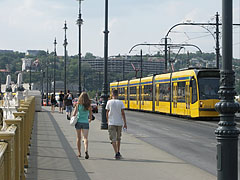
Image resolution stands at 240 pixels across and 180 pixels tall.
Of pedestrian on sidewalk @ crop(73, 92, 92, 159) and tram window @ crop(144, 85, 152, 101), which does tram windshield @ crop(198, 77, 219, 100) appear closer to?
tram window @ crop(144, 85, 152, 101)

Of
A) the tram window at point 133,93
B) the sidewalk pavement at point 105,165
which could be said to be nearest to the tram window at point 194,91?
the sidewalk pavement at point 105,165

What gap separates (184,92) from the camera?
32.7 meters

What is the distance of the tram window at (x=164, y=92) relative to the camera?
3675cm

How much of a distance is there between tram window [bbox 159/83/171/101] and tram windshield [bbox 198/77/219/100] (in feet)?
18.2

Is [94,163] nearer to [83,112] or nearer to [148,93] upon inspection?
[83,112]

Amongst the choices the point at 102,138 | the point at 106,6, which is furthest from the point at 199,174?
the point at 106,6

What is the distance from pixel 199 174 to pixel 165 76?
2754 centimetres

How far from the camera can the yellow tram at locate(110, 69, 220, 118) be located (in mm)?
30891

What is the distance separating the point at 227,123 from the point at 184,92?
84.0 ft

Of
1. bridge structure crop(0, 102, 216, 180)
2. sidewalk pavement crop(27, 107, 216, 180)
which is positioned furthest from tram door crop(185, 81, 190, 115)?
bridge structure crop(0, 102, 216, 180)

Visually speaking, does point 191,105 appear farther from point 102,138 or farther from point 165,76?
point 102,138

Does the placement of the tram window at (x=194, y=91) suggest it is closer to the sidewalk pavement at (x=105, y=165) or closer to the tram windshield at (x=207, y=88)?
the tram windshield at (x=207, y=88)

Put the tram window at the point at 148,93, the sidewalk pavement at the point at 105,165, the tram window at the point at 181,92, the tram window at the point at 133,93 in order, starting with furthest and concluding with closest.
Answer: the tram window at the point at 133,93 < the tram window at the point at 148,93 < the tram window at the point at 181,92 < the sidewalk pavement at the point at 105,165

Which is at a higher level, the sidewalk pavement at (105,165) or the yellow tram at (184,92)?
the yellow tram at (184,92)
